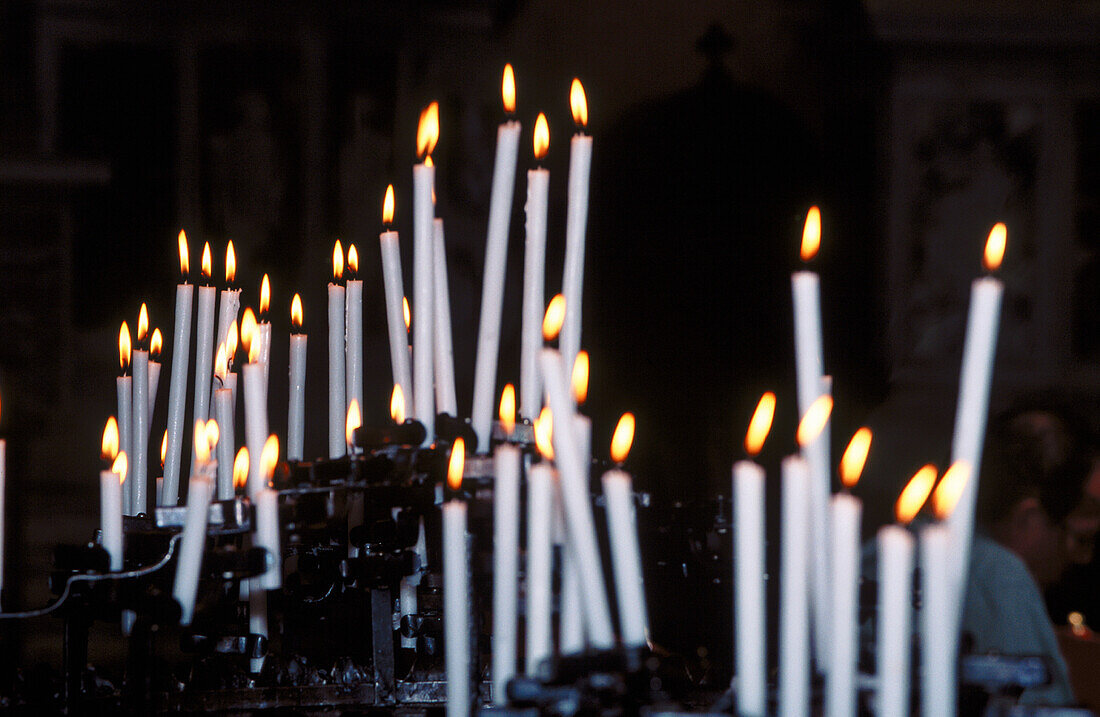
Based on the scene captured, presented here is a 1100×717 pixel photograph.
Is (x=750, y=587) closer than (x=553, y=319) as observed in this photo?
Yes

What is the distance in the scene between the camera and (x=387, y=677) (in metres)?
1.02

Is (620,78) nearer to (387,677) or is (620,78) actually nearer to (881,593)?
(387,677)

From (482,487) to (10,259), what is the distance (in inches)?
79.3

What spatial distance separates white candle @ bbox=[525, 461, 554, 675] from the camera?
72 centimetres

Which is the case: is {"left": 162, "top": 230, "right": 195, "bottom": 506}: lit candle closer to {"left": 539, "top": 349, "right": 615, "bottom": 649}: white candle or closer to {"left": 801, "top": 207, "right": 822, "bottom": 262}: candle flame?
{"left": 539, "top": 349, "right": 615, "bottom": 649}: white candle

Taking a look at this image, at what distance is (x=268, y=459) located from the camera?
3.18ft

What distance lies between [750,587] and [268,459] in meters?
0.53

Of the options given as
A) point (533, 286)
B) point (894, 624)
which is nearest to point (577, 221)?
point (533, 286)

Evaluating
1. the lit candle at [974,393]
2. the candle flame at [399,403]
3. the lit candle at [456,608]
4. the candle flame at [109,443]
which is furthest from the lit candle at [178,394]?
the lit candle at [974,393]

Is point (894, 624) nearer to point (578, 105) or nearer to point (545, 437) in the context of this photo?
point (545, 437)

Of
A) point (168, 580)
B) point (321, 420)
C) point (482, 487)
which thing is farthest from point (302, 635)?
point (321, 420)

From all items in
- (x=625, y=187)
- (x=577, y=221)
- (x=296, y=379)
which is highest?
(x=625, y=187)

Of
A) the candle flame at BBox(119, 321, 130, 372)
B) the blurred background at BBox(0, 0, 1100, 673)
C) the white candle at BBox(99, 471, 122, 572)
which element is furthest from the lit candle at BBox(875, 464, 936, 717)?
the blurred background at BBox(0, 0, 1100, 673)

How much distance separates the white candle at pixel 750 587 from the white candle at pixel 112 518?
621mm
